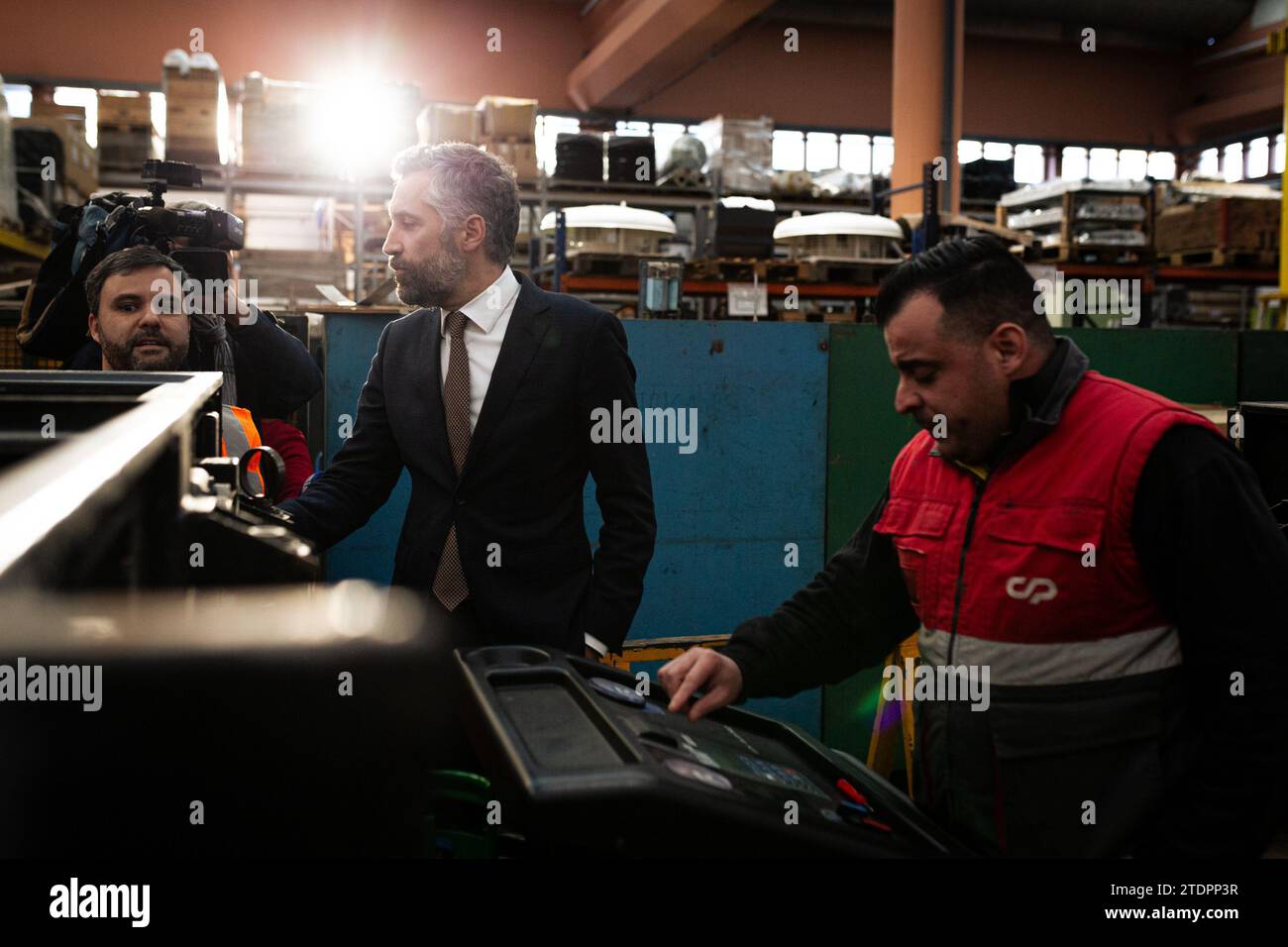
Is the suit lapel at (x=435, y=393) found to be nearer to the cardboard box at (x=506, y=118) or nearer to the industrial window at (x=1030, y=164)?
the cardboard box at (x=506, y=118)

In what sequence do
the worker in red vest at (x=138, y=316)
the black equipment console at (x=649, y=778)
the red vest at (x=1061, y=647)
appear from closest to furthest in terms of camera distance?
the black equipment console at (x=649, y=778) < the red vest at (x=1061, y=647) < the worker in red vest at (x=138, y=316)

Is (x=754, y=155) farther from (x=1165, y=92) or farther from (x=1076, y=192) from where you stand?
(x=1165, y=92)

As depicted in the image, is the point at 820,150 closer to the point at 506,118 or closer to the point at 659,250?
the point at 506,118

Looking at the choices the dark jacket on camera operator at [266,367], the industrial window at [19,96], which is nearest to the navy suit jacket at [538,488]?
the dark jacket on camera operator at [266,367]

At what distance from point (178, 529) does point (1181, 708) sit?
1286mm

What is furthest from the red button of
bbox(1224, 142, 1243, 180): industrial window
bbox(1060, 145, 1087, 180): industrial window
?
bbox(1224, 142, 1243, 180): industrial window

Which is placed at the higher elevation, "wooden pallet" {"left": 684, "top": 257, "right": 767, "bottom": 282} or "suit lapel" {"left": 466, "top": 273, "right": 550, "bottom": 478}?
"wooden pallet" {"left": 684, "top": 257, "right": 767, "bottom": 282}

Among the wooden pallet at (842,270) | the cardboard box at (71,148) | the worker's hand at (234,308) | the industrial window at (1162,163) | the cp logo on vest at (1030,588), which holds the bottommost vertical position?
the cp logo on vest at (1030,588)

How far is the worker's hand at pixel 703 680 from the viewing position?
138cm

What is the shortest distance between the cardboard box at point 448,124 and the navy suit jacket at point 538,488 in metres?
7.84

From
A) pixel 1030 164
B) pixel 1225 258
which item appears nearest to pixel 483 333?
pixel 1225 258

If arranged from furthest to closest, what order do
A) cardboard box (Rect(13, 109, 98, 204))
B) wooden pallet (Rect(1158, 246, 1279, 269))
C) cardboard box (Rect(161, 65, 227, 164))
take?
wooden pallet (Rect(1158, 246, 1279, 269))
cardboard box (Rect(161, 65, 227, 164))
cardboard box (Rect(13, 109, 98, 204))

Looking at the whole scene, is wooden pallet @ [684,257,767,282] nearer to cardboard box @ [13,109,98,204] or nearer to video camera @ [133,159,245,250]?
video camera @ [133,159,245,250]

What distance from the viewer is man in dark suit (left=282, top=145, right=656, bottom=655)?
2359mm
